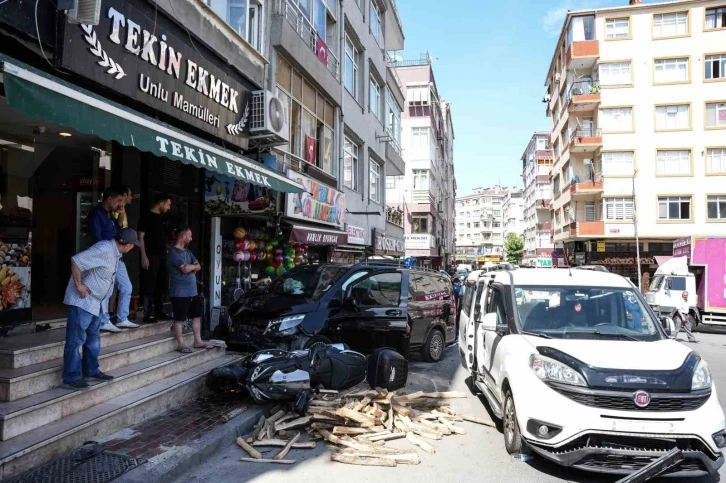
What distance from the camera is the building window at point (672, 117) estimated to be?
33.8m

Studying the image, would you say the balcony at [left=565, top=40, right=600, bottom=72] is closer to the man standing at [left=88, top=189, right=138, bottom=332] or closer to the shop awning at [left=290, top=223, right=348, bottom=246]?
the shop awning at [left=290, top=223, right=348, bottom=246]

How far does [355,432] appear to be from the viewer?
5.17 meters

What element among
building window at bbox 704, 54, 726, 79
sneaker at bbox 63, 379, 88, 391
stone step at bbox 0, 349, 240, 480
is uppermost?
building window at bbox 704, 54, 726, 79

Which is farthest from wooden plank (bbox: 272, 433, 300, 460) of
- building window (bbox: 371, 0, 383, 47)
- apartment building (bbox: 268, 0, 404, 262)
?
building window (bbox: 371, 0, 383, 47)

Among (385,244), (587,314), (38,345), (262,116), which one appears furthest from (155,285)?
(385,244)

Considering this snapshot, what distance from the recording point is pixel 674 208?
34.0m

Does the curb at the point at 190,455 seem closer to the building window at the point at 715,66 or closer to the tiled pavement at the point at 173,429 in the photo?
the tiled pavement at the point at 173,429

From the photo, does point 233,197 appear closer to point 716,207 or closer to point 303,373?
point 303,373

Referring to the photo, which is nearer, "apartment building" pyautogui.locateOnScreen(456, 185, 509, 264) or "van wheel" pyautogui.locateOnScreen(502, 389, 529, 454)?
"van wheel" pyautogui.locateOnScreen(502, 389, 529, 454)

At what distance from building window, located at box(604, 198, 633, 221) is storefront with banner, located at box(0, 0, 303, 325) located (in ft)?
106

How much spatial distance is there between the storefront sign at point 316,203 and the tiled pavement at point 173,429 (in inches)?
234

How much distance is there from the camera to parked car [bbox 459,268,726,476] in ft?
13.1

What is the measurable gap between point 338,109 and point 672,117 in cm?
2868

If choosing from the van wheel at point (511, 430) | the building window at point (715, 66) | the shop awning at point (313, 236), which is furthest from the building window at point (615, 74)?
the van wheel at point (511, 430)
